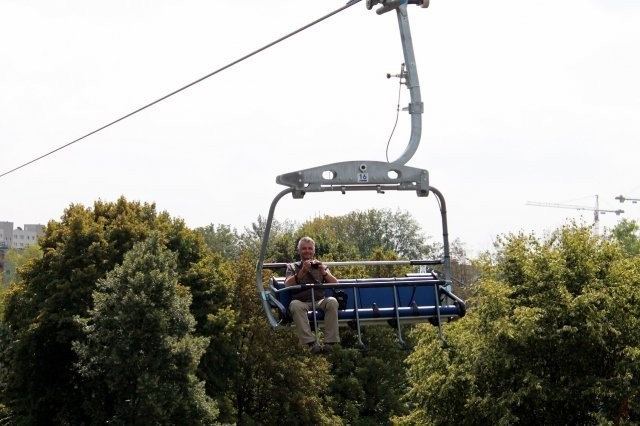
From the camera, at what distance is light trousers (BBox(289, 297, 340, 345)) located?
52.6 ft

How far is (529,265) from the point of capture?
37.4 meters

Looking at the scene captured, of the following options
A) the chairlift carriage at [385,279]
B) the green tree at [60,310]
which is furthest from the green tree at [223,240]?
the chairlift carriage at [385,279]

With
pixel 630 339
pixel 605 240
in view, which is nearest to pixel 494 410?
pixel 630 339

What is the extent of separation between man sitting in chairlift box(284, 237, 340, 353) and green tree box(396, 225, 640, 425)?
18866 mm

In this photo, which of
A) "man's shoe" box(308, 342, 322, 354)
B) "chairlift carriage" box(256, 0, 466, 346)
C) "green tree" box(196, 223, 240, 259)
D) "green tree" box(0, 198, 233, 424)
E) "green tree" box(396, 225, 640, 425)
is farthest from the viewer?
"green tree" box(196, 223, 240, 259)

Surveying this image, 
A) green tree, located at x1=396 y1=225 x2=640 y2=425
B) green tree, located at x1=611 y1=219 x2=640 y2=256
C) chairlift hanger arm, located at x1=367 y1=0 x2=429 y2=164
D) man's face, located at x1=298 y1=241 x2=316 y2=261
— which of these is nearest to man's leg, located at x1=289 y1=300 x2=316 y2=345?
man's face, located at x1=298 y1=241 x2=316 y2=261

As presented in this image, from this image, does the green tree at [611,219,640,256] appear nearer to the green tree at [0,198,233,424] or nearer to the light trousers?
the green tree at [0,198,233,424]

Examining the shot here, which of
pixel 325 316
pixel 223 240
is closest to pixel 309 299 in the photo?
pixel 325 316

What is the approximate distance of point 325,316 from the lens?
16.2 metres

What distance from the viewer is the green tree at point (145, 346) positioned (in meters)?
41.1

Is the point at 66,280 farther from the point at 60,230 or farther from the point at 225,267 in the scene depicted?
the point at 225,267

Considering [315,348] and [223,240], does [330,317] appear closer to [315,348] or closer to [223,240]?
[315,348]

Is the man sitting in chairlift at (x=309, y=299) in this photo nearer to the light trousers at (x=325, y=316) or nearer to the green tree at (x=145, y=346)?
the light trousers at (x=325, y=316)

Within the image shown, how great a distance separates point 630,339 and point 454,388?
232 inches
